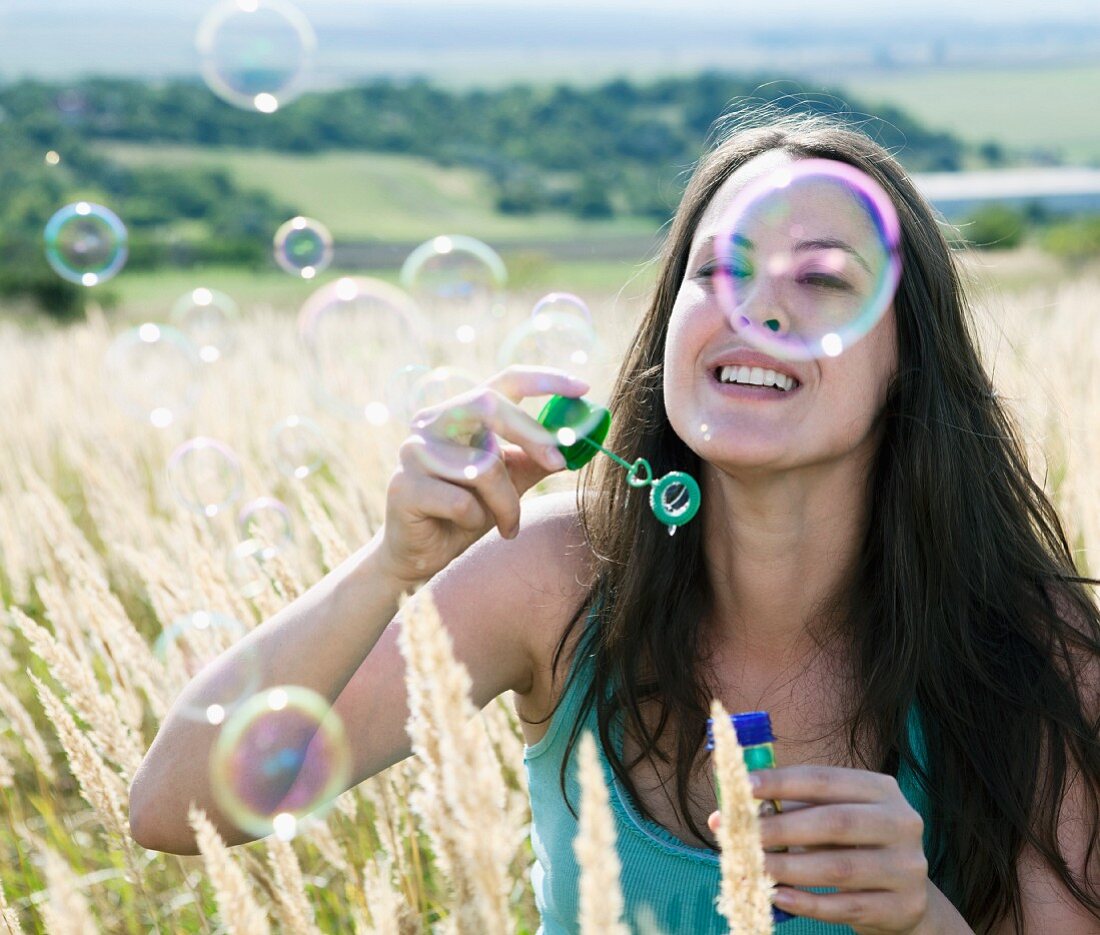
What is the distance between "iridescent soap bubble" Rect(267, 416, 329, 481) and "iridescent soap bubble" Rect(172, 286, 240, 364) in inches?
31.4

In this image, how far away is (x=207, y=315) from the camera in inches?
229

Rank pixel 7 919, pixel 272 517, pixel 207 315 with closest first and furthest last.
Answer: pixel 7 919, pixel 272 517, pixel 207 315

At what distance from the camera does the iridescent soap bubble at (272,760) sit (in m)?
1.85

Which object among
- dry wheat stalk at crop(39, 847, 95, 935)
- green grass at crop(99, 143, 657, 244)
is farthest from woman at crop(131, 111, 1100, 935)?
green grass at crop(99, 143, 657, 244)

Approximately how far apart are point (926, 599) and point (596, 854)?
4.97ft

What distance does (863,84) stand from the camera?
3152 inches

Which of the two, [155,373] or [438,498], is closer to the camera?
[438,498]

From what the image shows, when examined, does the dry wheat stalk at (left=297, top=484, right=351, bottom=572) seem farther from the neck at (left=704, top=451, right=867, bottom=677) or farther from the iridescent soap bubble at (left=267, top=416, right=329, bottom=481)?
the iridescent soap bubble at (left=267, top=416, right=329, bottom=481)

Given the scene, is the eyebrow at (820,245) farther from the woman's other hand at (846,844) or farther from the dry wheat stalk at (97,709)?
the dry wheat stalk at (97,709)

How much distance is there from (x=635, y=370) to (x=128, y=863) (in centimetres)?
135

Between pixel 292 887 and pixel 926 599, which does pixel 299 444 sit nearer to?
pixel 926 599

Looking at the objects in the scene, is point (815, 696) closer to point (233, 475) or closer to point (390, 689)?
point (390, 689)

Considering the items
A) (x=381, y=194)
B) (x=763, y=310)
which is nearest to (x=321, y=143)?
(x=381, y=194)

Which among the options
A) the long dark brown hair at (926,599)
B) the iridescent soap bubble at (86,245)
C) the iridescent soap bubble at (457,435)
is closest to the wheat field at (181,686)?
the long dark brown hair at (926,599)
